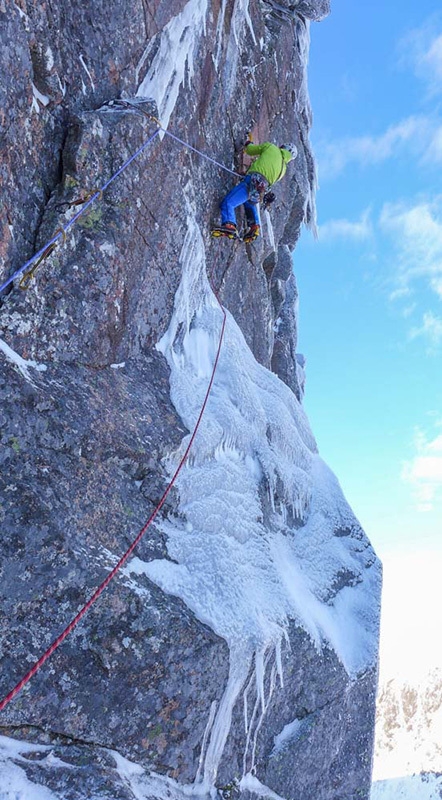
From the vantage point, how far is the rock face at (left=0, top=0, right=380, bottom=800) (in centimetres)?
347

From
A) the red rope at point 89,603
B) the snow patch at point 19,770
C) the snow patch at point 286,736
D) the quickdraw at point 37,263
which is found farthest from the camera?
the snow patch at point 286,736

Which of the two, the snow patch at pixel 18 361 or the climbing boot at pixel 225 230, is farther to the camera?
the climbing boot at pixel 225 230

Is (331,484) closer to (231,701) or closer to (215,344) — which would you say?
(215,344)

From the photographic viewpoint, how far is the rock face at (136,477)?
3467mm

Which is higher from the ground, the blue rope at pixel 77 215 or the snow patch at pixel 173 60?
the snow patch at pixel 173 60

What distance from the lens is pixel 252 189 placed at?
7.29 m

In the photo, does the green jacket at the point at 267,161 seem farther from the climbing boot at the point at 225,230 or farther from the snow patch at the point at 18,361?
the snow patch at the point at 18,361

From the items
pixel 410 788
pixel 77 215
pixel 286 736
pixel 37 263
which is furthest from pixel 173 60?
pixel 410 788

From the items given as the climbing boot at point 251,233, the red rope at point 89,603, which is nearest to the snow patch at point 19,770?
the red rope at point 89,603

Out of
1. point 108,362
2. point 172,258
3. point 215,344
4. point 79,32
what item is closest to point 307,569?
point 215,344

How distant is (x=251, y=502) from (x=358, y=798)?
10.7 feet

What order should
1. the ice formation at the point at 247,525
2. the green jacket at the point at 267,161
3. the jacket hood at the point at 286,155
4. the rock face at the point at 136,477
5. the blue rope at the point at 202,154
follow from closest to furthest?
1. the rock face at the point at 136,477
2. the ice formation at the point at 247,525
3. the blue rope at the point at 202,154
4. the green jacket at the point at 267,161
5. the jacket hood at the point at 286,155

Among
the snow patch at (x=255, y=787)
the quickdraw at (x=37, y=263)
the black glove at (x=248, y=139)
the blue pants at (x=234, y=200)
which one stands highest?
the black glove at (x=248, y=139)

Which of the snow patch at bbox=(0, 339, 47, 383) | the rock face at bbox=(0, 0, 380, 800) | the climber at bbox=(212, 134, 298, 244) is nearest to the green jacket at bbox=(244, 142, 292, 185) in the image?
the climber at bbox=(212, 134, 298, 244)
